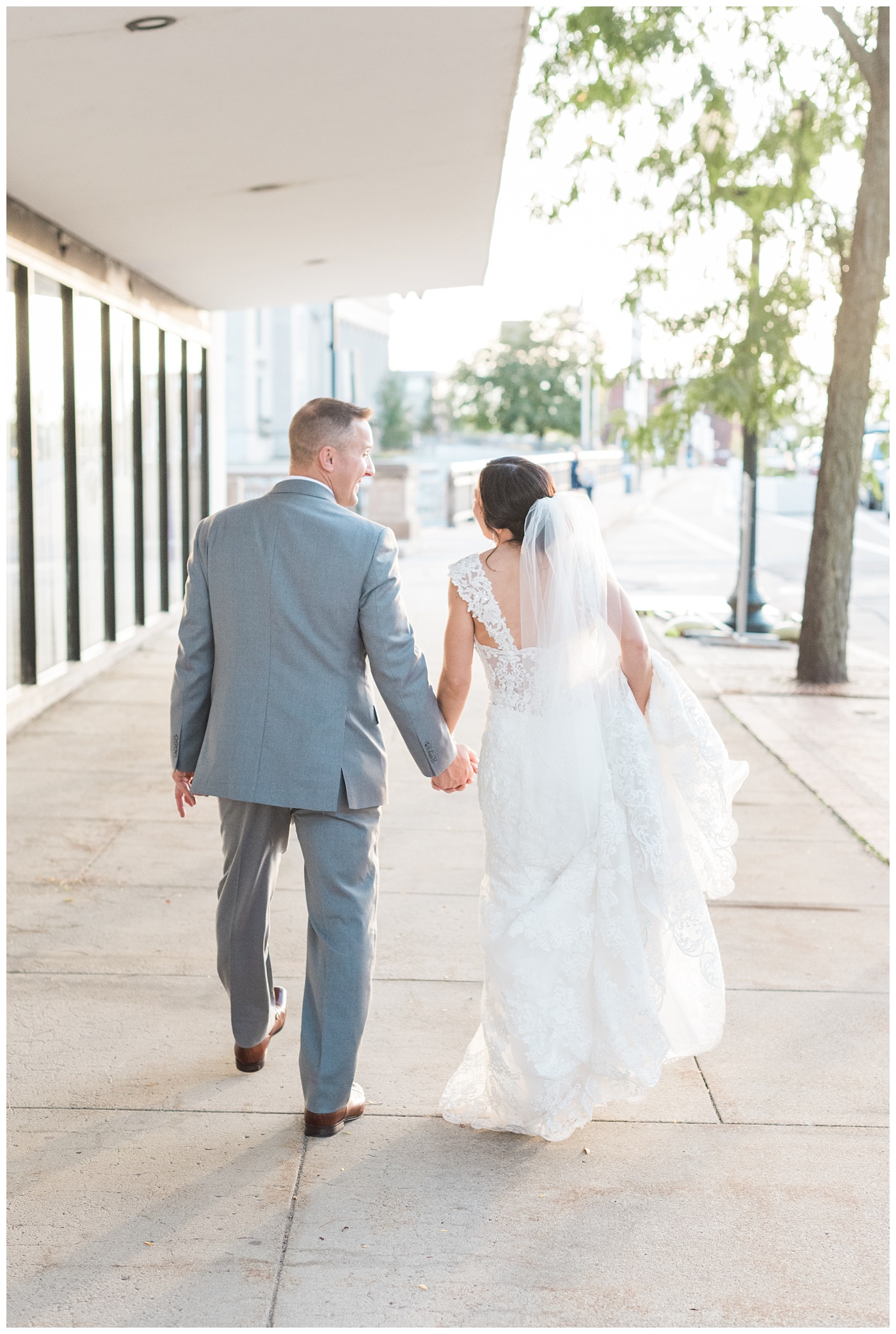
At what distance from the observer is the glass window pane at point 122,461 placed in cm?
1175

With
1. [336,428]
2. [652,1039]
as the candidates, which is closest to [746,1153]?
[652,1039]

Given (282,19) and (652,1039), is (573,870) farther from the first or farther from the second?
(282,19)

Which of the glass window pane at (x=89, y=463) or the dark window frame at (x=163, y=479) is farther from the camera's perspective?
the dark window frame at (x=163, y=479)

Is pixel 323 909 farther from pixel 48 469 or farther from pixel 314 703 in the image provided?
pixel 48 469

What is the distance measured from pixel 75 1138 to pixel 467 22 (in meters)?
4.72

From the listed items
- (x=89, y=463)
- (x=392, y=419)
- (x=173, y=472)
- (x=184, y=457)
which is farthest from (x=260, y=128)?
(x=392, y=419)

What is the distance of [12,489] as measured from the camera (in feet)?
29.3

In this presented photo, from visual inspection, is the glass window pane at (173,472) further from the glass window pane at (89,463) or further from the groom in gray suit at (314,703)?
the groom in gray suit at (314,703)

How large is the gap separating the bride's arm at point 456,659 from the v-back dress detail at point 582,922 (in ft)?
0.14

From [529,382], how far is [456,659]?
8152cm

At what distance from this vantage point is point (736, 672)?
38.8 feet

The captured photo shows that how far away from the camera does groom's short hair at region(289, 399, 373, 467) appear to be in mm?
3658

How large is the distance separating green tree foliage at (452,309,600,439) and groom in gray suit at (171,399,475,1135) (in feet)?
261

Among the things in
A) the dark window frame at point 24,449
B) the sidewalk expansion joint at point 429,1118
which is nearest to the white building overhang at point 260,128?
the dark window frame at point 24,449
